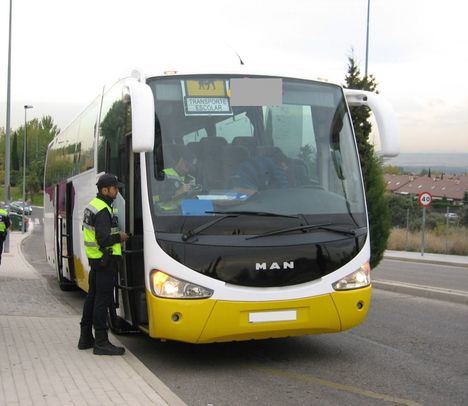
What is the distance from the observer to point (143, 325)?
6.14m

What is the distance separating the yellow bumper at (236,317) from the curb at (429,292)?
5036 millimetres

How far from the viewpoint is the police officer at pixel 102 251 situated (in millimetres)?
6176

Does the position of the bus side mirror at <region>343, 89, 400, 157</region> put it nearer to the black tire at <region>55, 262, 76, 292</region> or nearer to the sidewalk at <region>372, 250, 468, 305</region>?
the sidewalk at <region>372, 250, 468, 305</region>

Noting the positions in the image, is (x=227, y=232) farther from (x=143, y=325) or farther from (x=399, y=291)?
(x=399, y=291)

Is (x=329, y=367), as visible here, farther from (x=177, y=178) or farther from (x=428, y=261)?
(x=428, y=261)

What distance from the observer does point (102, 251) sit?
20.4 ft

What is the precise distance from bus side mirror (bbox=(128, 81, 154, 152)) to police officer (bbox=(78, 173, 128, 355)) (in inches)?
33.0

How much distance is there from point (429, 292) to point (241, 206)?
6.28 meters

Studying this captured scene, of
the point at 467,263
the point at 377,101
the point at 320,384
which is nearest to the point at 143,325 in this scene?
the point at 320,384

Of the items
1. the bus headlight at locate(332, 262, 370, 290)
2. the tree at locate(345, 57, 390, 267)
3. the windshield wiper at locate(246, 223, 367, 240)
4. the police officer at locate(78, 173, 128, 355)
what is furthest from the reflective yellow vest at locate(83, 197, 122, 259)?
the tree at locate(345, 57, 390, 267)

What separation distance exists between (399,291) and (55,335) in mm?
6816

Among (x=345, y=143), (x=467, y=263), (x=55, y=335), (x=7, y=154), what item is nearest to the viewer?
(x=345, y=143)

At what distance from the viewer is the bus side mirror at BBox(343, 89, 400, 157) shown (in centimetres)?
657

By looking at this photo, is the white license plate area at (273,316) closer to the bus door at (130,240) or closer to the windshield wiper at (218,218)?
the windshield wiper at (218,218)
